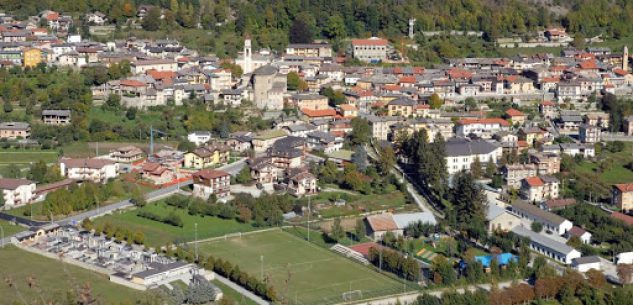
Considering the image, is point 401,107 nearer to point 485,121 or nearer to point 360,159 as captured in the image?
point 485,121

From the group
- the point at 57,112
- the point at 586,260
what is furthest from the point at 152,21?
the point at 586,260

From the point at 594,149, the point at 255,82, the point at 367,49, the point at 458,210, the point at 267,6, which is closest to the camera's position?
the point at 458,210

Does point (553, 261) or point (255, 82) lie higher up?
point (255, 82)

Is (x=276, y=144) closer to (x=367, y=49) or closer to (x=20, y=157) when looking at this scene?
(x=20, y=157)

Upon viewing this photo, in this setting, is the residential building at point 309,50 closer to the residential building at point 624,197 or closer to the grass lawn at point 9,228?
the residential building at point 624,197

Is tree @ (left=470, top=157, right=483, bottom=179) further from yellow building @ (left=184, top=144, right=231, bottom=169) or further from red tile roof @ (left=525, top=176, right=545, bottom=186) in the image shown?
yellow building @ (left=184, top=144, right=231, bottom=169)

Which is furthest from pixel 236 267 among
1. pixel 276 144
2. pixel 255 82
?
pixel 255 82

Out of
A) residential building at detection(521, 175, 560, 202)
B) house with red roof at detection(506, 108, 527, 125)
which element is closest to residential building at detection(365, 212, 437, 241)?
residential building at detection(521, 175, 560, 202)
